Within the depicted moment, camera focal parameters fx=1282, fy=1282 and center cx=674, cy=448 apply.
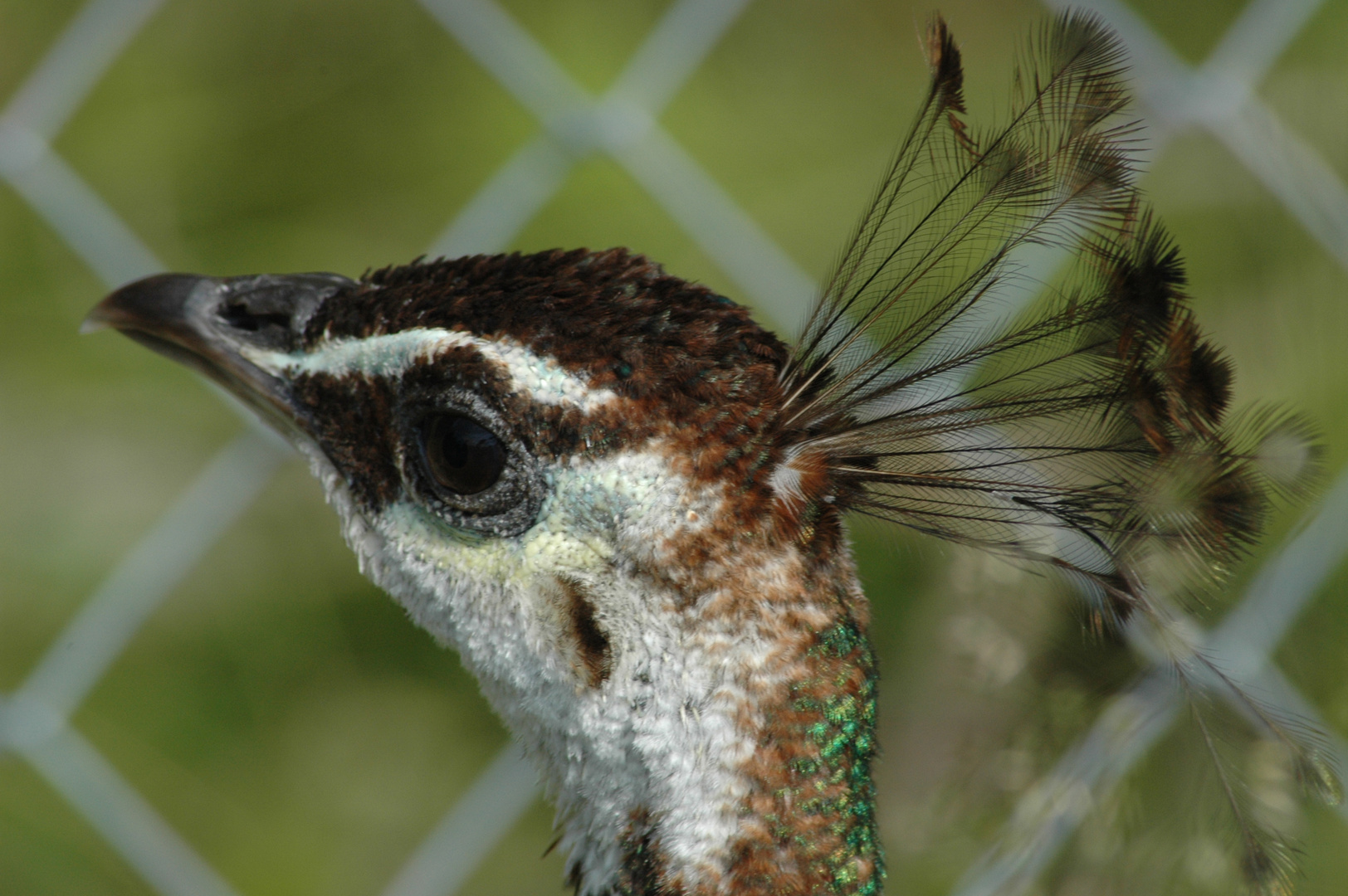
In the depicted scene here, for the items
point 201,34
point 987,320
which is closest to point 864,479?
point 987,320

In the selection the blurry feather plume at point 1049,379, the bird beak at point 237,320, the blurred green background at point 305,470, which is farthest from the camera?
the blurred green background at point 305,470

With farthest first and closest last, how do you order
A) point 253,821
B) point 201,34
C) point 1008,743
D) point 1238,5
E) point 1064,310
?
point 1238,5
point 201,34
point 253,821
point 1008,743
point 1064,310

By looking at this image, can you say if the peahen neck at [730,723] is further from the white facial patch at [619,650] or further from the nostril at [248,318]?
the nostril at [248,318]

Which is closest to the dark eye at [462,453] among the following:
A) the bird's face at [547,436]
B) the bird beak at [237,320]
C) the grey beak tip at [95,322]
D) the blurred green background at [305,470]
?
the bird's face at [547,436]

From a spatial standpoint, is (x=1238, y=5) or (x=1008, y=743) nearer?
(x=1008, y=743)

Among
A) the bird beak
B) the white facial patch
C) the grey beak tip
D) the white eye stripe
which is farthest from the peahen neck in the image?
the grey beak tip

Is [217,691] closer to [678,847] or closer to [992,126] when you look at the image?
[678,847]

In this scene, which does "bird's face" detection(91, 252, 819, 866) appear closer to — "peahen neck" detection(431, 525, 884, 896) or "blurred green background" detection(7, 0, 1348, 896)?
"peahen neck" detection(431, 525, 884, 896)
